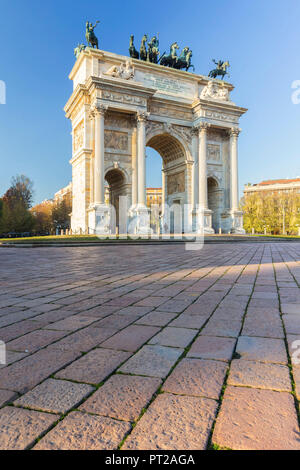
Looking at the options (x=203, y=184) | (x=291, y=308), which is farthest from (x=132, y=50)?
(x=291, y=308)

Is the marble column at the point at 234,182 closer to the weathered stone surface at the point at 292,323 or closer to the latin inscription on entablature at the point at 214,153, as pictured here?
the latin inscription on entablature at the point at 214,153

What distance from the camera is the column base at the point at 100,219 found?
81.7ft

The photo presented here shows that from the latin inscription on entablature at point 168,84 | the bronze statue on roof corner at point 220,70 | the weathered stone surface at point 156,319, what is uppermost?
the bronze statue on roof corner at point 220,70

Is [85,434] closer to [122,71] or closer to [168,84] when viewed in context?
[122,71]

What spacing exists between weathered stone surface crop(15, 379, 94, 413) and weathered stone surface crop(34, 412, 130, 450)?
99 mm

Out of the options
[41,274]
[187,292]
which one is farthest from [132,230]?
[187,292]

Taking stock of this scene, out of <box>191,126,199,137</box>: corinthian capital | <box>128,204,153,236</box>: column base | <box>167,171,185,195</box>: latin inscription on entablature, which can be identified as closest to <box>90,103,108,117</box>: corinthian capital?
<box>128,204,153,236</box>: column base

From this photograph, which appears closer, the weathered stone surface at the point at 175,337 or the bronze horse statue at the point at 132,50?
the weathered stone surface at the point at 175,337

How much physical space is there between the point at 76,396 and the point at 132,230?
25.3 metres

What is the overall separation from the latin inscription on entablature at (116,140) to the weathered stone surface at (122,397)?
27.2 meters

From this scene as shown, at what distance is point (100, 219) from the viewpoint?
25.1 meters

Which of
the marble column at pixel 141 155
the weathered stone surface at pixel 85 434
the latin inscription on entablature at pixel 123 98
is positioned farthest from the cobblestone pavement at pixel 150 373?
the latin inscription on entablature at pixel 123 98

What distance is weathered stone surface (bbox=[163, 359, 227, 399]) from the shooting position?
4.71ft

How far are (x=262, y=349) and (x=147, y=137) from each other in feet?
95.5
